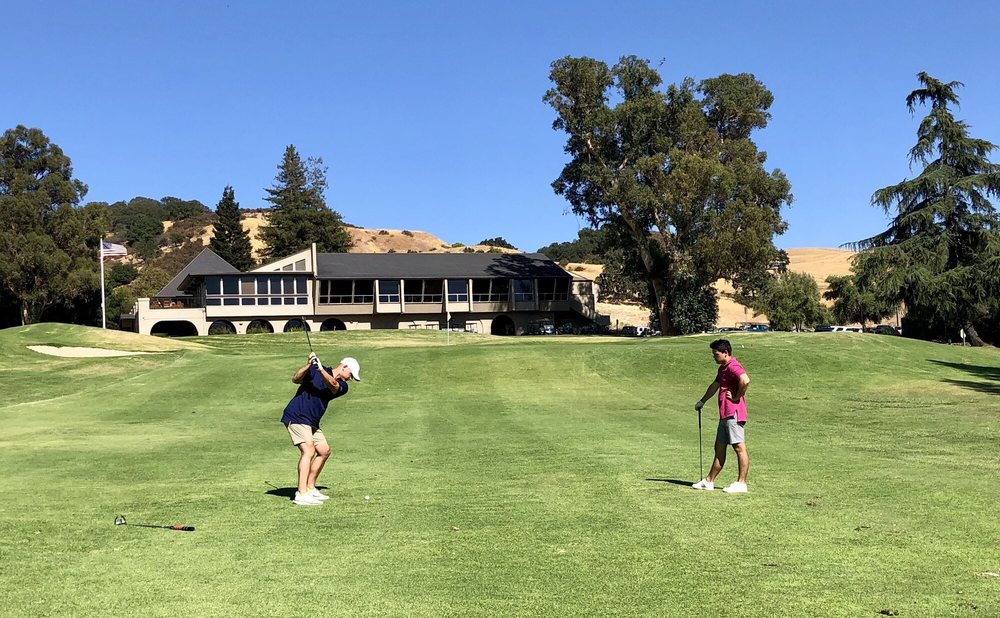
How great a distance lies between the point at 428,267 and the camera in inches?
3295

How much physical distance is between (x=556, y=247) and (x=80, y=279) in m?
123

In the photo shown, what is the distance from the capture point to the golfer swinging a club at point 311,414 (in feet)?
33.9

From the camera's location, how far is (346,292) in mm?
79562

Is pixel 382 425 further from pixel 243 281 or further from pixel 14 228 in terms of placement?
pixel 14 228

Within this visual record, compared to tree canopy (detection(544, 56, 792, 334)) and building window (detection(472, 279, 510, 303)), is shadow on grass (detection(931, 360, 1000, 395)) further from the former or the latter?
building window (detection(472, 279, 510, 303))

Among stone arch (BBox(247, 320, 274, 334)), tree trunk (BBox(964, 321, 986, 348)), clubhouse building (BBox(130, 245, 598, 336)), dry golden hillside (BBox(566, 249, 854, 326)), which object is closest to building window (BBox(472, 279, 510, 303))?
clubhouse building (BBox(130, 245, 598, 336))

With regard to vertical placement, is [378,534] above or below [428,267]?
below

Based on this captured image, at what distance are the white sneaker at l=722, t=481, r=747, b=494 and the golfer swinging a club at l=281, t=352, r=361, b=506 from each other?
4778mm

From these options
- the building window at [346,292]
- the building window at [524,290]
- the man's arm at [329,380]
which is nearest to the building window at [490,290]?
the building window at [524,290]

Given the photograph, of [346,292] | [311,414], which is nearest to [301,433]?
[311,414]

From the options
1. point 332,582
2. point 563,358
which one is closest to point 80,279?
point 563,358

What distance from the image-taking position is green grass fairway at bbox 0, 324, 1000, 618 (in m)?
6.51

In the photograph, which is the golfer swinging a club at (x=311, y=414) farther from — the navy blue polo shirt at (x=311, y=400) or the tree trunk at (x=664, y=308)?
the tree trunk at (x=664, y=308)

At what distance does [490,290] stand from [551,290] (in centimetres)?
620
